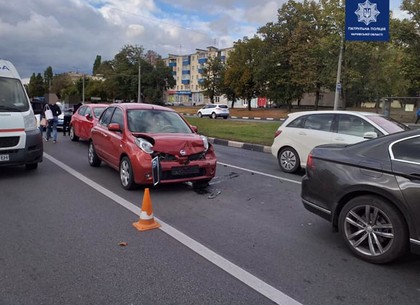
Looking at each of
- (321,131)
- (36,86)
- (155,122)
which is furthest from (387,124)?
(36,86)

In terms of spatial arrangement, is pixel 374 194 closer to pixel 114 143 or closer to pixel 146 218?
pixel 146 218

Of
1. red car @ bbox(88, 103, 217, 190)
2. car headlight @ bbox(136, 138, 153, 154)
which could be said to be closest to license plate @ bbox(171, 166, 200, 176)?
red car @ bbox(88, 103, 217, 190)

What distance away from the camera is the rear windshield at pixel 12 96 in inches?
298

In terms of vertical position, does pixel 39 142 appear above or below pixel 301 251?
above

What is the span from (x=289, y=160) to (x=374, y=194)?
5.22 metres

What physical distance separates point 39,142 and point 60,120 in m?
11.0

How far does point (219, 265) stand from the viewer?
3.62 meters

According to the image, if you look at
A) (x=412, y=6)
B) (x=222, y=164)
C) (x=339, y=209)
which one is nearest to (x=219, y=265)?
(x=339, y=209)

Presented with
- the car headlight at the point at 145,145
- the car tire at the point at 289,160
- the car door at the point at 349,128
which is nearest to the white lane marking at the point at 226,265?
the car headlight at the point at 145,145

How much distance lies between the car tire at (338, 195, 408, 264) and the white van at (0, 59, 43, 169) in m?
6.15

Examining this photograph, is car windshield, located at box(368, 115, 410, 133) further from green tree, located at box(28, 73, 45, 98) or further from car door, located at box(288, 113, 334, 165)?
green tree, located at box(28, 73, 45, 98)

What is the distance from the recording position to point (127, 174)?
6.53 m

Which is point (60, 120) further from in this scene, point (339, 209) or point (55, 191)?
point (339, 209)

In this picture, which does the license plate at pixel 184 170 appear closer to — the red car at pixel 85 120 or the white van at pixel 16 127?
the white van at pixel 16 127
